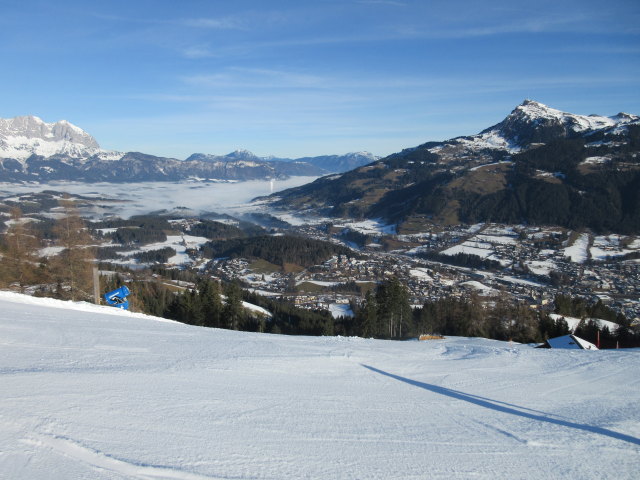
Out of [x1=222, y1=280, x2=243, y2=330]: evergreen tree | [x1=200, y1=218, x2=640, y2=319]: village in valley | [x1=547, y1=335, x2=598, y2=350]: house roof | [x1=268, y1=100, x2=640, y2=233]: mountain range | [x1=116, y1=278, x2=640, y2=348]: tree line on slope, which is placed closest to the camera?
[x1=547, y1=335, x2=598, y2=350]: house roof

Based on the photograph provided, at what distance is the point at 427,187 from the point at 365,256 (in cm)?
7699

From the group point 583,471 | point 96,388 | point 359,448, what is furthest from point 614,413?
point 96,388

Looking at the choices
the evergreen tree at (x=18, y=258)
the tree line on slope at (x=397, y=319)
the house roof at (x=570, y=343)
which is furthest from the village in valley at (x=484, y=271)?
the evergreen tree at (x=18, y=258)

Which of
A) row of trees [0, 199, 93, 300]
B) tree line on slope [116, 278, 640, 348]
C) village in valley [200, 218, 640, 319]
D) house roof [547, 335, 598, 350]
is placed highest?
row of trees [0, 199, 93, 300]

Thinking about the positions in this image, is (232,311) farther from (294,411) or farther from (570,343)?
(294,411)

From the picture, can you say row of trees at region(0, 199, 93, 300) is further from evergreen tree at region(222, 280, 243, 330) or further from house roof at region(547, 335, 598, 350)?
house roof at region(547, 335, 598, 350)

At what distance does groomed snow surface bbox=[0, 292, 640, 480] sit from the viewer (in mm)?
4012

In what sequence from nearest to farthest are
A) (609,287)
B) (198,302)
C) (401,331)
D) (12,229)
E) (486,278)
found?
(12,229) < (198,302) < (401,331) < (609,287) < (486,278)

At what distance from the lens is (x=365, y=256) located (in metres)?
86.4

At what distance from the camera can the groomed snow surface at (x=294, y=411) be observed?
158 inches

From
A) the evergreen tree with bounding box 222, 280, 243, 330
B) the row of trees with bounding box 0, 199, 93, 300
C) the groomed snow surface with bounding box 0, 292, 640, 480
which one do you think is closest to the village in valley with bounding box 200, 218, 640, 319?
Answer: the evergreen tree with bounding box 222, 280, 243, 330

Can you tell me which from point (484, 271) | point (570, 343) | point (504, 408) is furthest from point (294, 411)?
point (484, 271)

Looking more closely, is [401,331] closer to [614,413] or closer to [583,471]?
[614,413]

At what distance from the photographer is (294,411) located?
549 cm
